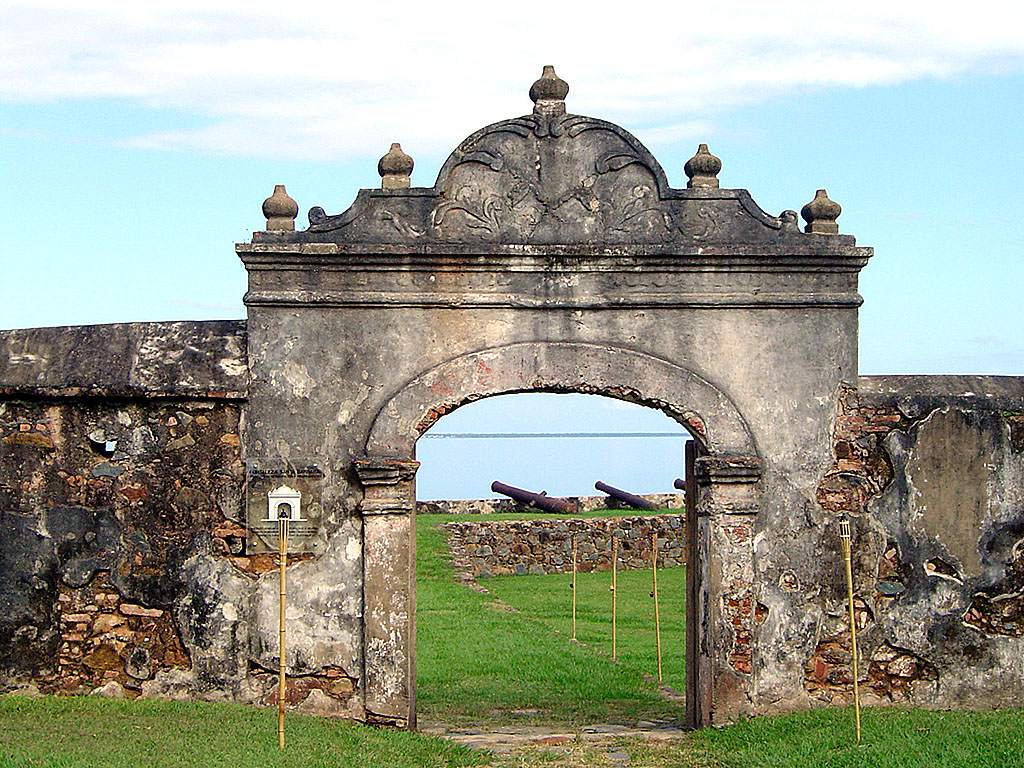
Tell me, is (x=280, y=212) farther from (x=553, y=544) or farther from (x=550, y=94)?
(x=553, y=544)

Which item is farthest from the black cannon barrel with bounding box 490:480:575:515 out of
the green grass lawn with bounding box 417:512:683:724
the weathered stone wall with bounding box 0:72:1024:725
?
the weathered stone wall with bounding box 0:72:1024:725

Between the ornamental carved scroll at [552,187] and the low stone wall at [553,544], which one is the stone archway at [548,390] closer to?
the ornamental carved scroll at [552,187]

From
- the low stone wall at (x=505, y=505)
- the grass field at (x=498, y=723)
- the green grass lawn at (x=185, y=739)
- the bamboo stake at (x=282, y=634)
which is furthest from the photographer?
the low stone wall at (x=505, y=505)

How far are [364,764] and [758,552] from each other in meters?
2.85

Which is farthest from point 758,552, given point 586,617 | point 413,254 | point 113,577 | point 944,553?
point 586,617

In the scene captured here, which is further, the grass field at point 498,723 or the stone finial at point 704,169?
the stone finial at point 704,169

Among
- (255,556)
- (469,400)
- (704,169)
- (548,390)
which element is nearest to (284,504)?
(255,556)

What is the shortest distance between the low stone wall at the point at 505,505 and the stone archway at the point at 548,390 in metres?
14.0

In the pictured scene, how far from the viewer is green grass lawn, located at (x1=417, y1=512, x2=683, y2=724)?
10250 millimetres

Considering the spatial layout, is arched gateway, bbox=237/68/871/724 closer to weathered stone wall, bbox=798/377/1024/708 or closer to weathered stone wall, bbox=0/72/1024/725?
weathered stone wall, bbox=0/72/1024/725

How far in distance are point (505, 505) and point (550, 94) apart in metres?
15.9

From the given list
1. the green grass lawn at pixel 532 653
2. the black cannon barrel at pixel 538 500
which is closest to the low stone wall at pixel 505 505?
the black cannon barrel at pixel 538 500

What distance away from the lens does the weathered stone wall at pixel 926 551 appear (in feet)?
29.1

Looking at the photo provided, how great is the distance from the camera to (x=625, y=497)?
81.7 ft
